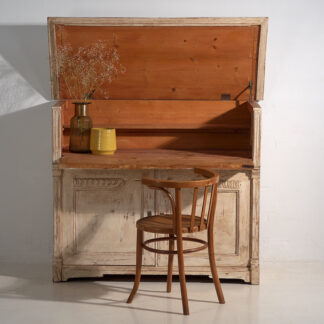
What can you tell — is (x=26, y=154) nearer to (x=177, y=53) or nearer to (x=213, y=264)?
(x=177, y=53)

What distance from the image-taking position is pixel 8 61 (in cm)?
393

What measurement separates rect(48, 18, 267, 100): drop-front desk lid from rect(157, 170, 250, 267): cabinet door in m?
0.63

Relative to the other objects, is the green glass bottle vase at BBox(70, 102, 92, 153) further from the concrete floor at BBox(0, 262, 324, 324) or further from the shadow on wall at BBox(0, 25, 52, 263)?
the concrete floor at BBox(0, 262, 324, 324)

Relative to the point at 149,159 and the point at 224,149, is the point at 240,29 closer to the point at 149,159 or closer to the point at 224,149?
the point at 224,149

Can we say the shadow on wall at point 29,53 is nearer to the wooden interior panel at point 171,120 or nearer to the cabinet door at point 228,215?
the wooden interior panel at point 171,120

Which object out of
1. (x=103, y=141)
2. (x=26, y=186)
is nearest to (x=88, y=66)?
(x=103, y=141)

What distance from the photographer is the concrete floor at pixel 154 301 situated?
295cm

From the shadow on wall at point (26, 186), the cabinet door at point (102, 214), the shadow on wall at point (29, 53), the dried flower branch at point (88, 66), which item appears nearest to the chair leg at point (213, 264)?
the cabinet door at point (102, 214)

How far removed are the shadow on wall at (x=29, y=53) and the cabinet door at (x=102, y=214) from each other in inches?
32.1

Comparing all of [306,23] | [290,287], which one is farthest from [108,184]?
[306,23]

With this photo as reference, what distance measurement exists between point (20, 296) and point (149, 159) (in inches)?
43.1

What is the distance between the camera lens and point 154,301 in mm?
3199

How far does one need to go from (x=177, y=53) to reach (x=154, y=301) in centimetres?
159

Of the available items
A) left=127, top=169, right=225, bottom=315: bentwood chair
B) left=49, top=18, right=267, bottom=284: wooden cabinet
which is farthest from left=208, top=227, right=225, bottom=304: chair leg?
left=49, top=18, right=267, bottom=284: wooden cabinet
